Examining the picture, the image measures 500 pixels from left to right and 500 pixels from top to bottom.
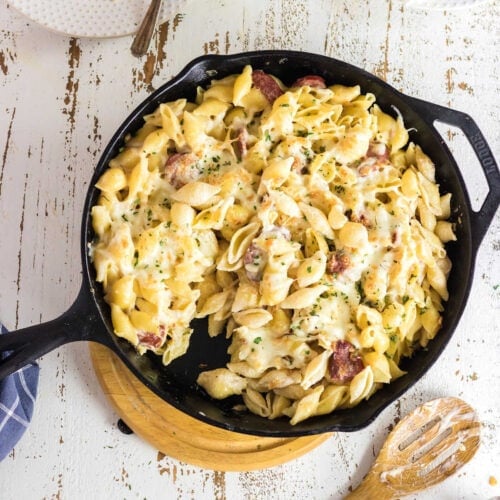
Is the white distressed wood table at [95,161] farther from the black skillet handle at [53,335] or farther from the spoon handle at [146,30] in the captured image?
the black skillet handle at [53,335]

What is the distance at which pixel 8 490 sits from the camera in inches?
80.7

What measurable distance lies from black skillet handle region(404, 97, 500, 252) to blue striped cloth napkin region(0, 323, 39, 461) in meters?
1.22

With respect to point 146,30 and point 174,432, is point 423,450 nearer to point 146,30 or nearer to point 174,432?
point 174,432

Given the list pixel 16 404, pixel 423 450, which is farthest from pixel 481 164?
pixel 16 404

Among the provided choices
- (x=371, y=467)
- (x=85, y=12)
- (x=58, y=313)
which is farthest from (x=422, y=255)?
(x=85, y=12)

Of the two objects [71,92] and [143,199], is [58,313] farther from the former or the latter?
[71,92]

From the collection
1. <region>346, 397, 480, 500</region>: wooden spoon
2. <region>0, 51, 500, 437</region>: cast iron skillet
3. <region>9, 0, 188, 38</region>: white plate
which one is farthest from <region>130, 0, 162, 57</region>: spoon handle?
<region>346, 397, 480, 500</region>: wooden spoon

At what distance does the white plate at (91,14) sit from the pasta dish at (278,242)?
34 centimetres

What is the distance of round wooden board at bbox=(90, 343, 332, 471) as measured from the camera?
203cm

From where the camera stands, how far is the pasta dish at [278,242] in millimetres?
1871

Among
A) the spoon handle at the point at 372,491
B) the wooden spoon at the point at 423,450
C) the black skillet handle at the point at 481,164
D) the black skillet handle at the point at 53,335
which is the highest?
the black skillet handle at the point at 481,164

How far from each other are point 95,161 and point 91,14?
420 millimetres

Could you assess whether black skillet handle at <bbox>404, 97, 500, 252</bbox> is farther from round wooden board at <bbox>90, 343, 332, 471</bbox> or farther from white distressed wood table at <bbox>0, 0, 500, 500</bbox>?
round wooden board at <bbox>90, 343, 332, 471</bbox>

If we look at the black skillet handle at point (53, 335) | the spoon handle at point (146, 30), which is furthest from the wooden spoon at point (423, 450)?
the spoon handle at point (146, 30)
